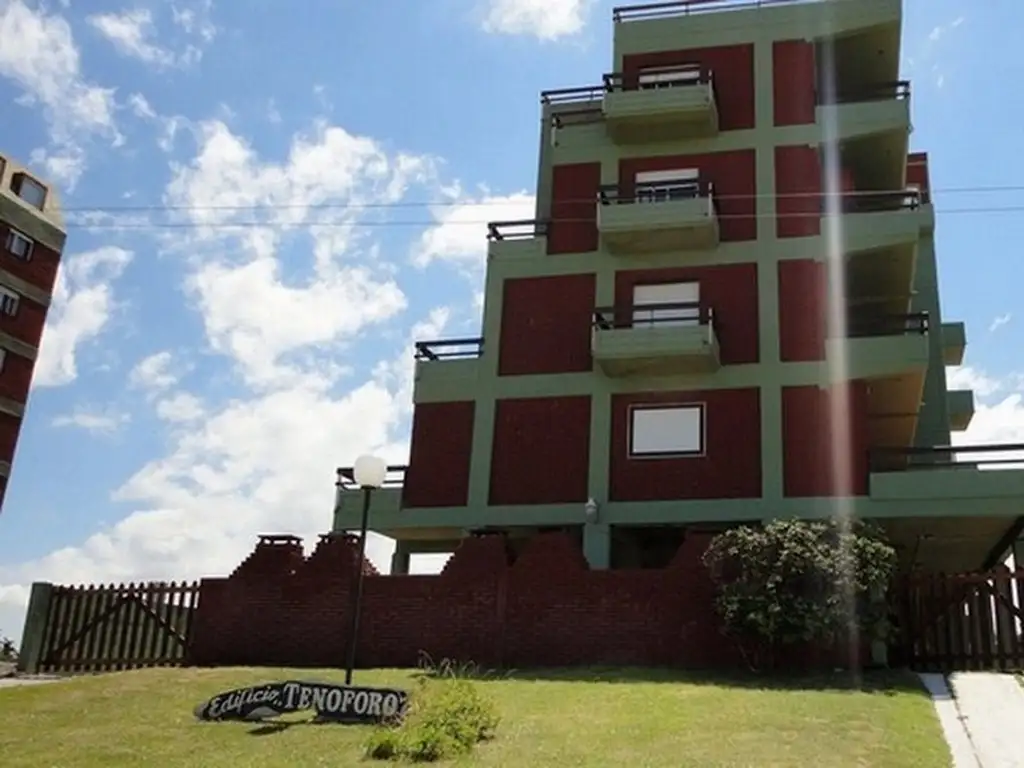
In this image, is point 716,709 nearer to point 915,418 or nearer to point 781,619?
point 781,619

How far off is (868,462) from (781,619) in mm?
6640

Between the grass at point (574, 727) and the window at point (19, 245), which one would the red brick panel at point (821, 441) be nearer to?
the grass at point (574, 727)

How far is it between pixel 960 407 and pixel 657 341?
14.5 m

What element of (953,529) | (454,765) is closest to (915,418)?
(953,529)

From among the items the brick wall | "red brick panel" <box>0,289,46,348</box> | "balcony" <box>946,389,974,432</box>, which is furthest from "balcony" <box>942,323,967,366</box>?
"red brick panel" <box>0,289,46,348</box>

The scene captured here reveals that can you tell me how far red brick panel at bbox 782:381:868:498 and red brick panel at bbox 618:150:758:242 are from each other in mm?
4517

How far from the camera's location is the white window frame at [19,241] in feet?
121

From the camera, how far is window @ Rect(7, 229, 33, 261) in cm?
3694

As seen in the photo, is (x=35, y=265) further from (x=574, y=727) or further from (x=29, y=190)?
(x=574, y=727)

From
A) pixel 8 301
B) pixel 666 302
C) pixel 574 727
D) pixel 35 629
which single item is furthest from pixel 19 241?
pixel 574 727

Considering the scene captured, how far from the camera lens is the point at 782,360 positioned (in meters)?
25.7

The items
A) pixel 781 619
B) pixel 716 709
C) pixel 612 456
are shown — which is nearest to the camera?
pixel 716 709

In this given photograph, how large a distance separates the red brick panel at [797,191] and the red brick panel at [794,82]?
37.1 inches

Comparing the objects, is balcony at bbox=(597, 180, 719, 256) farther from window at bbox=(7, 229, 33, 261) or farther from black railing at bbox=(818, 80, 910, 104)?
window at bbox=(7, 229, 33, 261)
